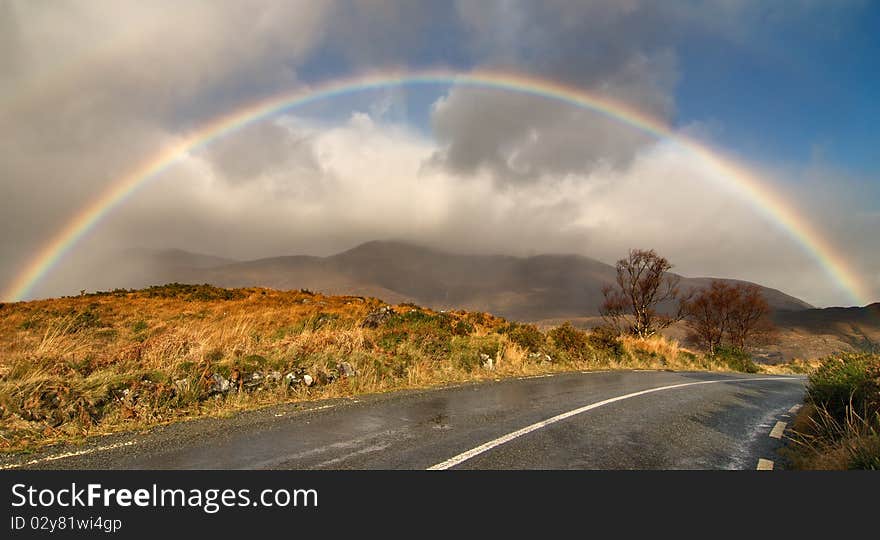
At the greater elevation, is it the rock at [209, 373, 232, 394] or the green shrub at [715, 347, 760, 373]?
the rock at [209, 373, 232, 394]

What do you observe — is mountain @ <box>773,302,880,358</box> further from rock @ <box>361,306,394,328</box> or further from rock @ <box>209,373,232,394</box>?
rock @ <box>209,373,232,394</box>

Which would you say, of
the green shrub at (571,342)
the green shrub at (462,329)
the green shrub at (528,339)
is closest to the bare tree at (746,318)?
the green shrub at (571,342)

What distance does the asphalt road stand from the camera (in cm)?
552

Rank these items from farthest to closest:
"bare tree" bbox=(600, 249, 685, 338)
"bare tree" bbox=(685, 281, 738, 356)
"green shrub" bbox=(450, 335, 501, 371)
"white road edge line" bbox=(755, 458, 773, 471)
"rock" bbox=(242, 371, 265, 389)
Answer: "bare tree" bbox=(685, 281, 738, 356) → "bare tree" bbox=(600, 249, 685, 338) → "green shrub" bbox=(450, 335, 501, 371) → "rock" bbox=(242, 371, 265, 389) → "white road edge line" bbox=(755, 458, 773, 471)

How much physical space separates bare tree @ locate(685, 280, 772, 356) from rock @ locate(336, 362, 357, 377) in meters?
53.5

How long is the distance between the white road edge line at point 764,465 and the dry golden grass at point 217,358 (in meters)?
7.81

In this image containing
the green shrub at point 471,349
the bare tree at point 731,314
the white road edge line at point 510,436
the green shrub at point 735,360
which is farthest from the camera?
the bare tree at point 731,314

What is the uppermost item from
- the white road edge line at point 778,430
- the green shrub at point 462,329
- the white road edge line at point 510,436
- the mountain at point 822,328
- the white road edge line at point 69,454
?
the green shrub at point 462,329

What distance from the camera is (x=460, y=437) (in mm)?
6730

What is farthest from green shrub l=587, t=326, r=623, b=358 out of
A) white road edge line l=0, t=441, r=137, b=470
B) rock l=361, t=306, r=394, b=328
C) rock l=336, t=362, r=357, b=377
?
white road edge line l=0, t=441, r=137, b=470

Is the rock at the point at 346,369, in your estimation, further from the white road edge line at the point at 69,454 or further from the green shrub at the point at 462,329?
the green shrub at the point at 462,329

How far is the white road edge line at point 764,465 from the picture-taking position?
18.1 ft

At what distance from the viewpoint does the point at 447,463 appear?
5.38 metres
